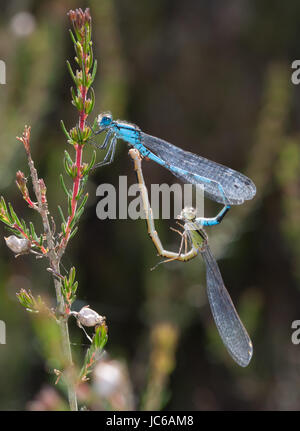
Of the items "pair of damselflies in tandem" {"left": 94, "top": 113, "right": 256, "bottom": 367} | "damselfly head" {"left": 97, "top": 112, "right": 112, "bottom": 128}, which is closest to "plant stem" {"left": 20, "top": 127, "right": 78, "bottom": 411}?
"damselfly head" {"left": 97, "top": 112, "right": 112, "bottom": 128}

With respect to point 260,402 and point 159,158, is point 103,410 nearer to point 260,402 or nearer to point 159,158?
point 159,158

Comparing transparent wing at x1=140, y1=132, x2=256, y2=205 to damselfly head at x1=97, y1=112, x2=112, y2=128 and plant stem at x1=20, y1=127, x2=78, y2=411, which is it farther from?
plant stem at x1=20, y1=127, x2=78, y2=411

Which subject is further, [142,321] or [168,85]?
[168,85]

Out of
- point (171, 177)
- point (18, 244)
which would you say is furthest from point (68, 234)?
point (171, 177)

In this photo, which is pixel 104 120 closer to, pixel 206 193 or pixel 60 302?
pixel 206 193

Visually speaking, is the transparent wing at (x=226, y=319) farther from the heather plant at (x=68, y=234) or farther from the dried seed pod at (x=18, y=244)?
the dried seed pod at (x=18, y=244)

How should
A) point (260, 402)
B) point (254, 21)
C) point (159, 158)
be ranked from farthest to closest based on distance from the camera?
1. point (254, 21)
2. point (260, 402)
3. point (159, 158)

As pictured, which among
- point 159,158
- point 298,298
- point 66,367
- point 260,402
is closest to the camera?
point 66,367

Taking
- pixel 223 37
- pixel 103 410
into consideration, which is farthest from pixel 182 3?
pixel 103 410

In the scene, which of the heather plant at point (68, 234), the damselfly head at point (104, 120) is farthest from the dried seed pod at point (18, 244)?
the damselfly head at point (104, 120)
